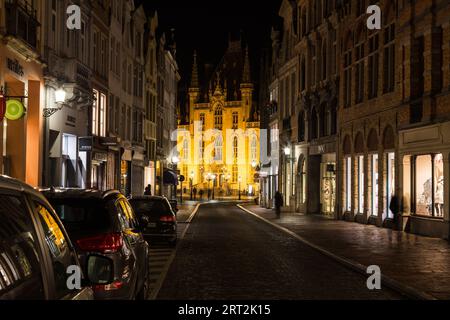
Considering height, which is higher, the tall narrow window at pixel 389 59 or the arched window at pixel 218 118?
the arched window at pixel 218 118

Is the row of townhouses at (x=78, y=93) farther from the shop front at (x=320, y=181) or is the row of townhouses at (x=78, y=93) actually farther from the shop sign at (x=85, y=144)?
the shop front at (x=320, y=181)

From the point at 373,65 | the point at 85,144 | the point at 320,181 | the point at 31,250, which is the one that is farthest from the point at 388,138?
the point at 31,250

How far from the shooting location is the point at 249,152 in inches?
5010

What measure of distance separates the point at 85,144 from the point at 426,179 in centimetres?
1424

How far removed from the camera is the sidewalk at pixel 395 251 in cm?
1440

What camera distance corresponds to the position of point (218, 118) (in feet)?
432

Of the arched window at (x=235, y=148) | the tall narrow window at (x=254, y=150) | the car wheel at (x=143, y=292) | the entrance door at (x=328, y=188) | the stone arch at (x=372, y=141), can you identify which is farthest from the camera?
the arched window at (x=235, y=148)

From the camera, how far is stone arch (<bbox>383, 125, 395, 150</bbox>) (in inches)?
1249

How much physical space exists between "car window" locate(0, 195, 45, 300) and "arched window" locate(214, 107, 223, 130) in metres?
127

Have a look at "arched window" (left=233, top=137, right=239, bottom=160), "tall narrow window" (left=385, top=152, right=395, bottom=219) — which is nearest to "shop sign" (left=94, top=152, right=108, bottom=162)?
"tall narrow window" (left=385, top=152, right=395, bottom=219)

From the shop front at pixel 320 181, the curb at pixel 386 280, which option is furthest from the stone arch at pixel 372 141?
the curb at pixel 386 280

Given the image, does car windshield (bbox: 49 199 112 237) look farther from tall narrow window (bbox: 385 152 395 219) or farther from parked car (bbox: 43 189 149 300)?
tall narrow window (bbox: 385 152 395 219)

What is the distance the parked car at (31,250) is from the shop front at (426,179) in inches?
873
